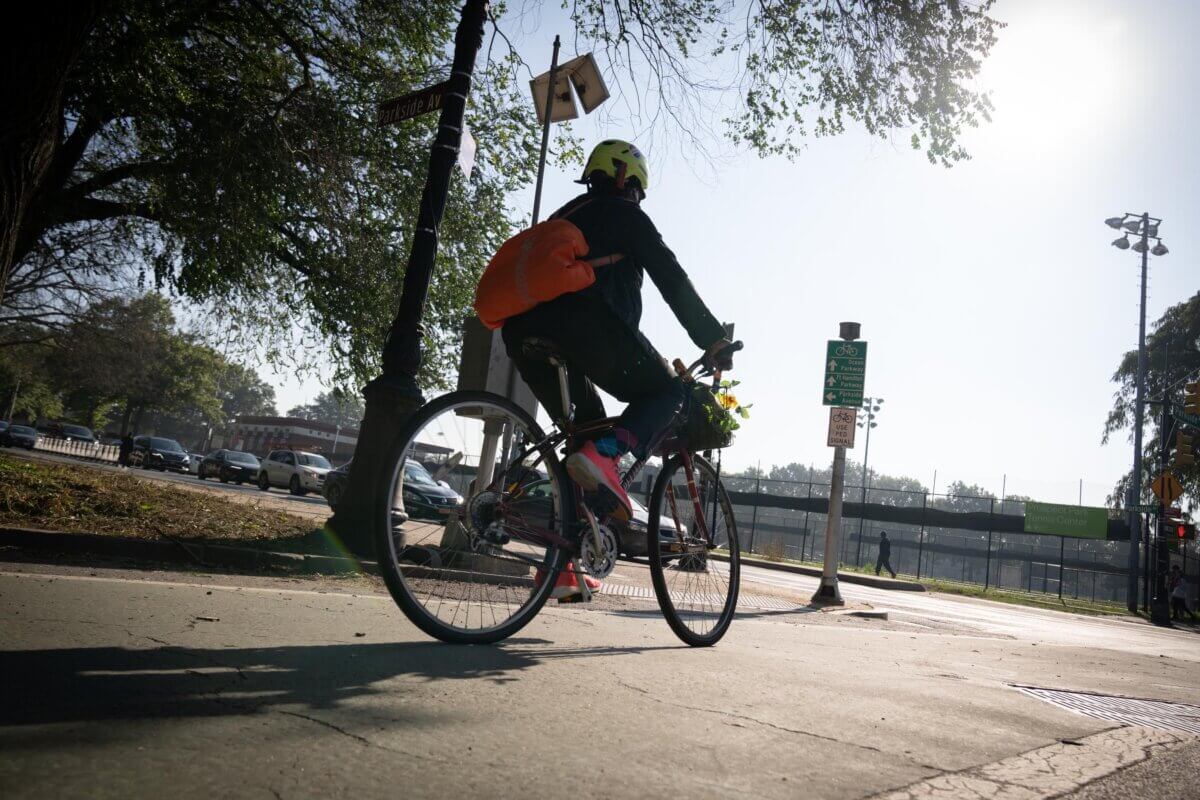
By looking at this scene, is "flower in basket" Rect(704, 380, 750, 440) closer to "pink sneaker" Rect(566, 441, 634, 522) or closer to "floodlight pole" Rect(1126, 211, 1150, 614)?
"pink sneaker" Rect(566, 441, 634, 522)

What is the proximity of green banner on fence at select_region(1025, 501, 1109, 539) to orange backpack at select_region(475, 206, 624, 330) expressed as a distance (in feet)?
116

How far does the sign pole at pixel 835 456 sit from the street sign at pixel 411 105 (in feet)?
26.6

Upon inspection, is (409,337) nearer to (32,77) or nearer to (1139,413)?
(32,77)

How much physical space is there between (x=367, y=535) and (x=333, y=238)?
686cm

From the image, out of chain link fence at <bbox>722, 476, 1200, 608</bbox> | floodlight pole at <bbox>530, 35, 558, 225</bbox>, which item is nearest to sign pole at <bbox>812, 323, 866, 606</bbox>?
floodlight pole at <bbox>530, 35, 558, 225</bbox>

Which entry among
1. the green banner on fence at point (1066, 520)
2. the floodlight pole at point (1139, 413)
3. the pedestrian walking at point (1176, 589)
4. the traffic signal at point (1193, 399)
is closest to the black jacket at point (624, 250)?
the traffic signal at point (1193, 399)

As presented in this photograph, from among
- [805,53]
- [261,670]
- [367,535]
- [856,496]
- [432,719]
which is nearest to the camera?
[432,719]

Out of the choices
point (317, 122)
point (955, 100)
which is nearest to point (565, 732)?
point (955, 100)

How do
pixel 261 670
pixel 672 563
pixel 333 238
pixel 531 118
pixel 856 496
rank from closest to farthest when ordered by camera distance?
pixel 261 670 < pixel 672 563 < pixel 333 238 < pixel 531 118 < pixel 856 496

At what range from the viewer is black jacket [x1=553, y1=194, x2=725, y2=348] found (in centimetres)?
327

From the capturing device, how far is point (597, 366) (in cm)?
325

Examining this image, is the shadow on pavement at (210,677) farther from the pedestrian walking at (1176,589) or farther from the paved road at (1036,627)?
the pedestrian walking at (1176,589)

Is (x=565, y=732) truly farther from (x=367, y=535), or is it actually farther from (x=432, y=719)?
(x=367, y=535)

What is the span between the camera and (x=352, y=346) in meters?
13.9
